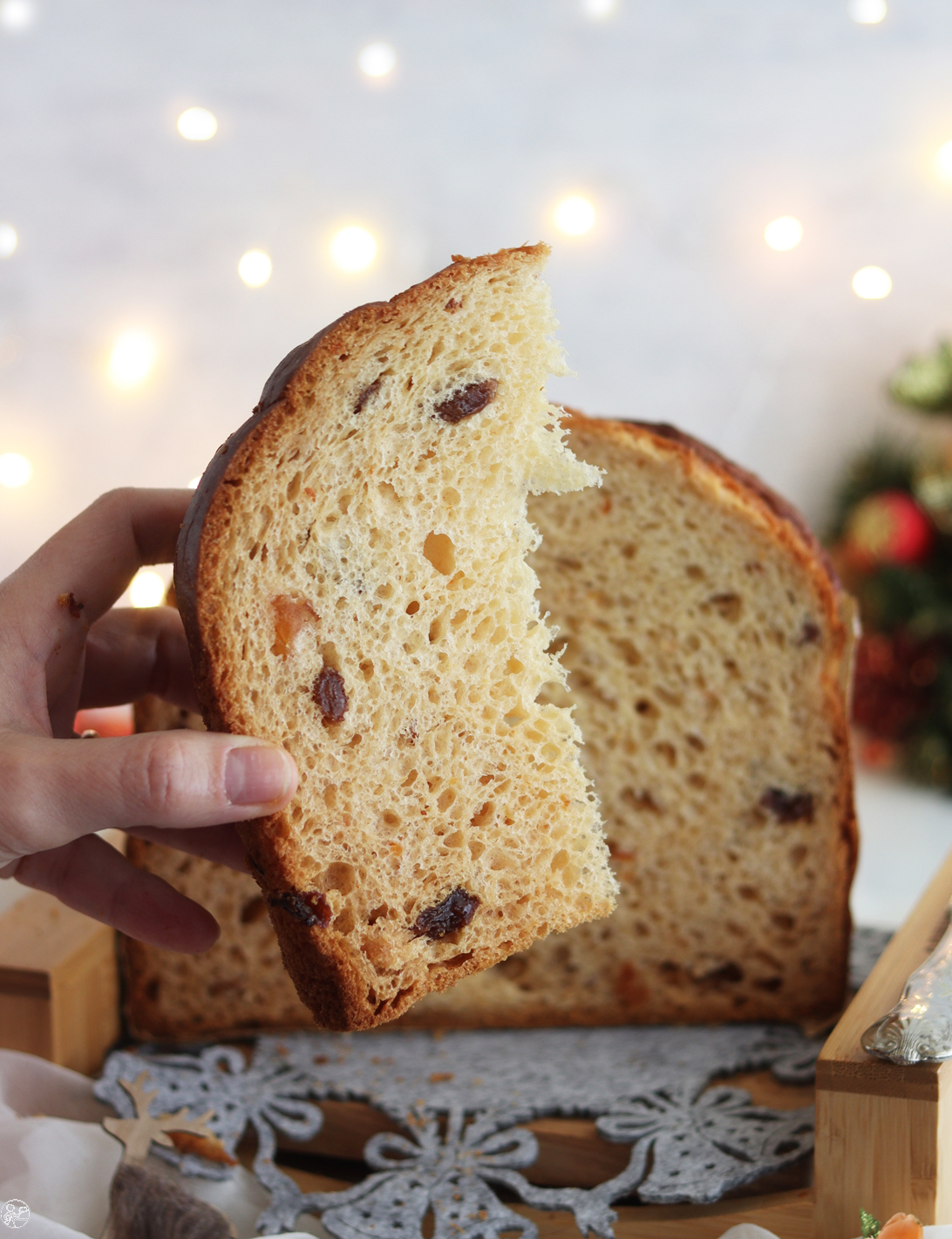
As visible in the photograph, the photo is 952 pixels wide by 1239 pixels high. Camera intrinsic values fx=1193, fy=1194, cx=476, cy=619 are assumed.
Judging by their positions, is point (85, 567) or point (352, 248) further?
point (352, 248)

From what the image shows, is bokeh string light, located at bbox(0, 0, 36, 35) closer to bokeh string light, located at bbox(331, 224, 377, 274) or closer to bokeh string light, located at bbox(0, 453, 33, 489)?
bokeh string light, located at bbox(331, 224, 377, 274)

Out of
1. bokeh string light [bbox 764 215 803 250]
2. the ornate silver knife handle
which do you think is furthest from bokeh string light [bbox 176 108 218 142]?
the ornate silver knife handle

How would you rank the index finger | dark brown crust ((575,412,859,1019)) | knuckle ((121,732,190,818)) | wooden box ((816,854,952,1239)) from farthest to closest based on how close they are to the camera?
dark brown crust ((575,412,859,1019)) < the index finger < wooden box ((816,854,952,1239)) < knuckle ((121,732,190,818))

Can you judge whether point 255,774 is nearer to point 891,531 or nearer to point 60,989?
point 60,989

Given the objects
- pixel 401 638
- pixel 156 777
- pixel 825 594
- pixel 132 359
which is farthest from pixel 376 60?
pixel 156 777

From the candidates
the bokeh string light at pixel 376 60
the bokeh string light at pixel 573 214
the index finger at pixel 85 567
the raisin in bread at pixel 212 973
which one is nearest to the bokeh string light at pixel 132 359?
the bokeh string light at pixel 376 60

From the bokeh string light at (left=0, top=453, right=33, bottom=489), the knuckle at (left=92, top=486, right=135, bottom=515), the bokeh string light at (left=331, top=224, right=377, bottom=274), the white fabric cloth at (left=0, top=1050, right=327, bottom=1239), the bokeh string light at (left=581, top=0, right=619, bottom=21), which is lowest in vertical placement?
the white fabric cloth at (left=0, top=1050, right=327, bottom=1239)

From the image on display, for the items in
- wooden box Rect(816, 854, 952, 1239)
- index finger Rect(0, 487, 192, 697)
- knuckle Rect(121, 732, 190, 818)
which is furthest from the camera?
index finger Rect(0, 487, 192, 697)

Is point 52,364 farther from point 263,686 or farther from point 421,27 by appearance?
point 263,686
